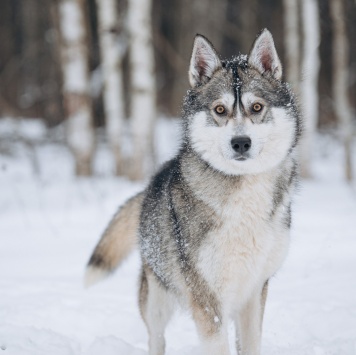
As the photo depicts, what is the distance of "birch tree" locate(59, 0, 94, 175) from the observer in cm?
857

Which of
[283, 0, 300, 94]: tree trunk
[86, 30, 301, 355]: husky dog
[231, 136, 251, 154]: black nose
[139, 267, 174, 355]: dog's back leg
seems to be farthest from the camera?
[283, 0, 300, 94]: tree trunk

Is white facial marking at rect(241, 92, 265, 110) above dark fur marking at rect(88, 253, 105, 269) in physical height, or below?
above

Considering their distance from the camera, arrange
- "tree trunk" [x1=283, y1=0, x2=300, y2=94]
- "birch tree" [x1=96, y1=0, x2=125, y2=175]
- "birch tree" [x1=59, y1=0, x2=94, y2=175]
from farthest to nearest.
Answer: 1. "birch tree" [x1=96, y1=0, x2=125, y2=175]
2. "tree trunk" [x1=283, y1=0, x2=300, y2=94]
3. "birch tree" [x1=59, y1=0, x2=94, y2=175]

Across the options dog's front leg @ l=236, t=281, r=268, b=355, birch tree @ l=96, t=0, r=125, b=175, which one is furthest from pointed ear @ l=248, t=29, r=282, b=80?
birch tree @ l=96, t=0, r=125, b=175

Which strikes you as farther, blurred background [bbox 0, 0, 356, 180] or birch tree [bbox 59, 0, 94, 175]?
birch tree [bbox 59, 0, 94, 175]

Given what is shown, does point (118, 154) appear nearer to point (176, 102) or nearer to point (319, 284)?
point (319, 284)

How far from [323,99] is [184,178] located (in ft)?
48.5

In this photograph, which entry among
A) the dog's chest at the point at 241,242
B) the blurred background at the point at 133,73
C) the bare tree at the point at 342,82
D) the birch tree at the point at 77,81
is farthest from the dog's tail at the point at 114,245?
the bare tree at the point at 342,82

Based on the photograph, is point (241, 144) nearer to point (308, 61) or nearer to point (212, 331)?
point (212, 331)

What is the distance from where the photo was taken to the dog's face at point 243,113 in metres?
2.82

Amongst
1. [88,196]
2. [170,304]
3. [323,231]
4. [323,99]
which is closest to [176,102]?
[323,99]

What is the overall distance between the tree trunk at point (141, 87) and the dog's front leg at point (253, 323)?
17.6 ft

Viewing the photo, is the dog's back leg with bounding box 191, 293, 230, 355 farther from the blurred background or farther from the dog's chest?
the blurred background

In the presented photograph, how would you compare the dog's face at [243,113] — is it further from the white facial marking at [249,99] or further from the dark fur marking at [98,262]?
the dark fur marking at [98,262]
